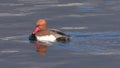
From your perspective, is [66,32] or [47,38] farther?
[66,32]

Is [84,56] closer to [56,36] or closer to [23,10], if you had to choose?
[56,36]

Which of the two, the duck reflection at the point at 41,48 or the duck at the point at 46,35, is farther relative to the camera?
the duck at the point at 46,35

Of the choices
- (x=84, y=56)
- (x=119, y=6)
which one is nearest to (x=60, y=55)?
(x=84, y=56)

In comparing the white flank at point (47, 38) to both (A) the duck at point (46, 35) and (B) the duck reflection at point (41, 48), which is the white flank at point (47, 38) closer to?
(A) the duck at point (46, 35)

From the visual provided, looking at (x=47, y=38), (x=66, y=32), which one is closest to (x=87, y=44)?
(x=47, y=38)

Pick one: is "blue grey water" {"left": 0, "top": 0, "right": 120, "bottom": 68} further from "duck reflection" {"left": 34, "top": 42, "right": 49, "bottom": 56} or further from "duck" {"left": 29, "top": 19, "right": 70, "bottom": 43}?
"duck" {"left": 29, "top": 19, "right": 70, "bottom": 43}

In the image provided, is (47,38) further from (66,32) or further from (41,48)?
(66,32)

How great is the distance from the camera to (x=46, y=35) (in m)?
22.4

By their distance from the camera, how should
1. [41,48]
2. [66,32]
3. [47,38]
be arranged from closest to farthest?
[41,48] < [47,38] < [66,32]

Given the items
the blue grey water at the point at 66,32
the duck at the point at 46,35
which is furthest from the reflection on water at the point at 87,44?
the duck at the point at 46,35

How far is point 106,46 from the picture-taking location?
2103 centimetres

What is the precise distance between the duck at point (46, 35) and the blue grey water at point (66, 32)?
0.73 feet

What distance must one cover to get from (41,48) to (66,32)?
2811 millimetres

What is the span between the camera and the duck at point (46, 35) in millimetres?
21969
